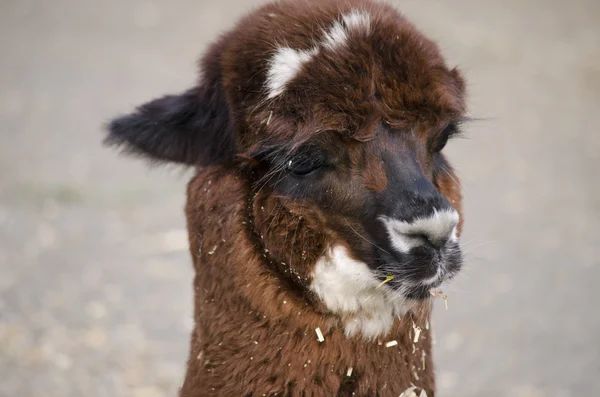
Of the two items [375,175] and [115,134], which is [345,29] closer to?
[375,175]

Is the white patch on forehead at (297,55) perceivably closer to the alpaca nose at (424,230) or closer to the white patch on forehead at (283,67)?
the white patch on forehead at (283,67)

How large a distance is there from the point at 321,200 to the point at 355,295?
13.0 inches

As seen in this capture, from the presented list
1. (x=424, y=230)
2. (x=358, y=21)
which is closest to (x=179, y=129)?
(x=358, y=21)

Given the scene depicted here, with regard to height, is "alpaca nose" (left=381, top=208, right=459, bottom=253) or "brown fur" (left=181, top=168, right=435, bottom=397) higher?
"alpaca nose" (left=381, top=208, right=459, bottom=253)

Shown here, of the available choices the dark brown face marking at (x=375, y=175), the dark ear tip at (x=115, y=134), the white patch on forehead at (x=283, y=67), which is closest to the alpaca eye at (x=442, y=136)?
the dark brown face marking at (x=375, y=175)

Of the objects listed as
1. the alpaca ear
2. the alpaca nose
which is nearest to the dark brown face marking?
the alpaca nose

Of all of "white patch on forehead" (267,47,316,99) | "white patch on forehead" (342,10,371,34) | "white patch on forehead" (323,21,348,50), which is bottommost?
"white patch on forehead" (267,47,316,99)

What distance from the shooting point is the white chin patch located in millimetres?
2715

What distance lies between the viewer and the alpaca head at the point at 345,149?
8.67 ft

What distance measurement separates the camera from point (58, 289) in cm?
752

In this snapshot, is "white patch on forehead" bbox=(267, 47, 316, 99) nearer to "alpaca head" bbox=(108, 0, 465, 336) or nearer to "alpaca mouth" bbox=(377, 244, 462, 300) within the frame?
"alpaca head" bbox=(108, 0, 465, 336)

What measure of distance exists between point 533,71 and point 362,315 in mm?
11870

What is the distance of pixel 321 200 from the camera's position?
277 centimetres

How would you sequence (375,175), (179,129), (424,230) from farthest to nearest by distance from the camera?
(179,129) → (375,175) → (424,230)
